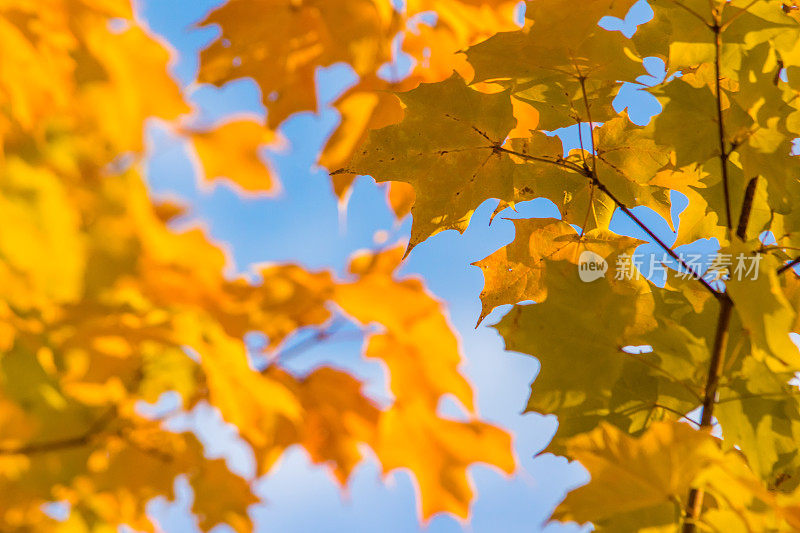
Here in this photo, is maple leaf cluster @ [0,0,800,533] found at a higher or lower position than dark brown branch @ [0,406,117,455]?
higher

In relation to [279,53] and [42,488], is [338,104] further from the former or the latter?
[42,488]

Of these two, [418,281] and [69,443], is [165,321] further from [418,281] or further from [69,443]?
[418,281]

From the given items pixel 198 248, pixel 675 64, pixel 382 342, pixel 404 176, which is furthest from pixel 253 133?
pixel 675 64

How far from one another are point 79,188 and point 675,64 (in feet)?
3.95
